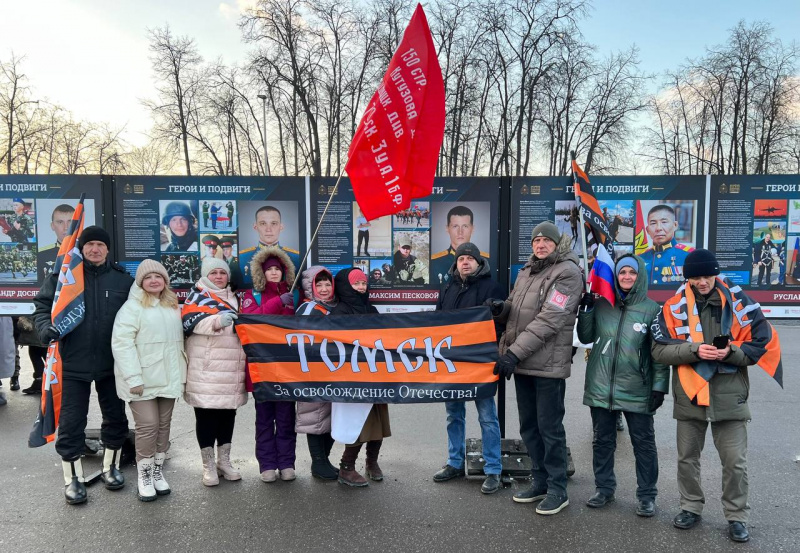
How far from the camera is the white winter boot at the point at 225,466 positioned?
14.3 ft

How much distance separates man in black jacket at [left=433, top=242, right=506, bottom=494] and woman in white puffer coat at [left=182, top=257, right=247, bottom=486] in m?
1.81

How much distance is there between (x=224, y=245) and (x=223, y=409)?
1761 mm

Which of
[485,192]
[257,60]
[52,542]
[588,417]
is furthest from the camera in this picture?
[257,60]

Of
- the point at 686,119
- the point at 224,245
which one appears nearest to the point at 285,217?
the point at 224,245

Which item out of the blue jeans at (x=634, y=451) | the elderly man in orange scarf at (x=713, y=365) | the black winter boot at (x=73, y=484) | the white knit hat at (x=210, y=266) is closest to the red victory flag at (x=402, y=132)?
the white knit hat at (x=210, y=266)

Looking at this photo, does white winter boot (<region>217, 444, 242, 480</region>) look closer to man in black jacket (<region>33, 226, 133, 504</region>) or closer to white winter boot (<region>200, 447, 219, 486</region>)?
white winter boot (<region>200, 447, 219, 486</region>)

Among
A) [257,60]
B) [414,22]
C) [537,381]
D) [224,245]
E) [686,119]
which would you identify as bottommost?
[537,381]

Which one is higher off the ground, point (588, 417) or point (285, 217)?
point (285, 217)

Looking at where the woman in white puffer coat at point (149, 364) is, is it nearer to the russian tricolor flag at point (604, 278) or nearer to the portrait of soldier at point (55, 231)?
the portrait of soldier at point (55, 231)

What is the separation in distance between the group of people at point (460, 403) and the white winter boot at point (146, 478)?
0.01m

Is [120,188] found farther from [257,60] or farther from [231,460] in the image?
[257,60]

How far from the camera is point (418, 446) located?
5.22 metres

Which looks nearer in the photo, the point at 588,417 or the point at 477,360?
the point at 477,360

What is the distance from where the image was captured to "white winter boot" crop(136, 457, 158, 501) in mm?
4035
